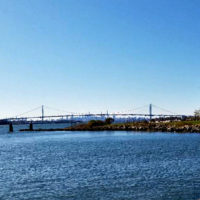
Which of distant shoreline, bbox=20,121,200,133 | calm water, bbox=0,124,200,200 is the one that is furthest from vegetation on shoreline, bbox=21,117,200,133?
calm water, bbox=0,124,200,200

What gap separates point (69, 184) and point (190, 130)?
96.2 m

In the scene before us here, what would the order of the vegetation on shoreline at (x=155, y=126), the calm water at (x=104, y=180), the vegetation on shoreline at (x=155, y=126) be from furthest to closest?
1. the vegetation on shoreline at (x=155, y=126)
2. the vegetation on shoreline at (x=155, y=126)
3. the calm water at (x=104, y=180)

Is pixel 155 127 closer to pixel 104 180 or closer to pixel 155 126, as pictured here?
pixel 155 126

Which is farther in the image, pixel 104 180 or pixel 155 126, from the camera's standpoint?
pixel 155 126

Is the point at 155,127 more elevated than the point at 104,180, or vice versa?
the point at 155,127

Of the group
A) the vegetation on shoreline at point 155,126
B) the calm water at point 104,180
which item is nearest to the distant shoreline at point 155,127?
the vegetation on shoreline at point 155,126

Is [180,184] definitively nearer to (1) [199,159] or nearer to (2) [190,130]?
(1) [199,159]

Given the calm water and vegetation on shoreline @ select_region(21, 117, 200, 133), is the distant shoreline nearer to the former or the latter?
vegetation on shoreline @ select_region(21, 117, 200, 133)

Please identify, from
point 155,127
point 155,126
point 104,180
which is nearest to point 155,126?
point 155,126

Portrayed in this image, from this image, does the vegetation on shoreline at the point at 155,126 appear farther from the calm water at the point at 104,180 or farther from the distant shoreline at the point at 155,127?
the calm water at the point at 104,180

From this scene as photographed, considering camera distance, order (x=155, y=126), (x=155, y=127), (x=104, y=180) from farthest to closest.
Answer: (x=155, y=126) < (x=155, y=127) < (x=104, y=180)

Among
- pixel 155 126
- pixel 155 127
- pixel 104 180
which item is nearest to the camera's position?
pixel 104 180

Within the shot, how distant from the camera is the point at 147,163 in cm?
4266

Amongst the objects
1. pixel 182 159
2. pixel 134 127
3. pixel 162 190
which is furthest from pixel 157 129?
pixel 162 190
